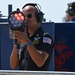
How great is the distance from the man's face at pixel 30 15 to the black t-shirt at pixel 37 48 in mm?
140

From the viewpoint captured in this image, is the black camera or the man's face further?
the man's face

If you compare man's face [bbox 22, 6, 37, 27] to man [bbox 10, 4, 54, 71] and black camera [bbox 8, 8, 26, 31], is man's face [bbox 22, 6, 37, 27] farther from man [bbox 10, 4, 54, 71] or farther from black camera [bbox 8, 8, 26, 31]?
black camera [bbox 8, 8, 26, 31]

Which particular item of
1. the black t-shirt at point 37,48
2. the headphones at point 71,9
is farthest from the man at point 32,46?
the headphones at point 71,9

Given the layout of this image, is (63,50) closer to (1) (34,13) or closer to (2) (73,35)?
(2) (73,35)

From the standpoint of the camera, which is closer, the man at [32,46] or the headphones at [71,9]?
the man at [32,46]

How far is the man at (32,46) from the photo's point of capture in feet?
12.7

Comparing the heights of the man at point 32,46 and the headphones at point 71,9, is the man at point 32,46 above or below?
below

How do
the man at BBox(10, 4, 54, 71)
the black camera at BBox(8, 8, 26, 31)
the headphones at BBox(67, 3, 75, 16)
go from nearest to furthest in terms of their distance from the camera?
the black camera at BBox(8, 8, 26, 31) < the man at BBox(10, 4, 54, 71) < the headphones at BBox(67, 3, 75, 16)

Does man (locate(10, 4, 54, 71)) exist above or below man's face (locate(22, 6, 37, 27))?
below

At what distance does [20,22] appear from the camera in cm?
376

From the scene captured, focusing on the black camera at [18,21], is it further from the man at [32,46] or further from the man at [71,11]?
the man at [71,11]

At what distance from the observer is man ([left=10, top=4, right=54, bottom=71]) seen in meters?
3.88

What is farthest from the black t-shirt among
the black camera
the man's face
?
the black camera

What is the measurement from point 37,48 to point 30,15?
332 mm
